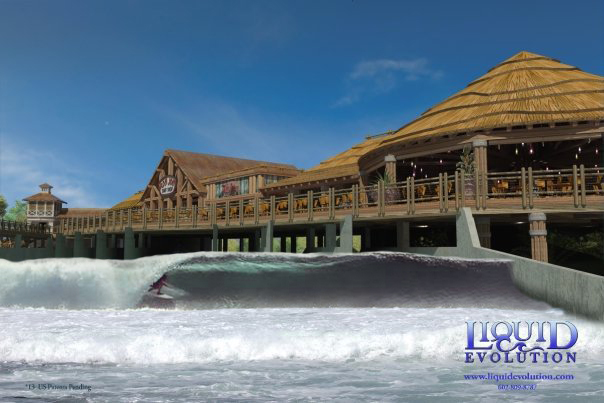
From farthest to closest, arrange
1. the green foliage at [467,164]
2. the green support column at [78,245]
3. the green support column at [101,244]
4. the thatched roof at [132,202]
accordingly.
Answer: the thatched roof at [132,202] < the green support column at [78,245] < the green support column at [101,244] < the green foliage at [467,164]

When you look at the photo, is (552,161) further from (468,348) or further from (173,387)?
(173,387)

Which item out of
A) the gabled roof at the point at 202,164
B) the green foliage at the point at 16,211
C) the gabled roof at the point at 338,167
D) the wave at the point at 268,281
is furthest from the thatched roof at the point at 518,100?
the green foliage at the point at 16,211

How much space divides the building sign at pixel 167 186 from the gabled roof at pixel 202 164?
189 cm

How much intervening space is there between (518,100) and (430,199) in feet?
19.9

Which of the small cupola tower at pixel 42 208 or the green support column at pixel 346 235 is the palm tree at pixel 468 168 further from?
the small cupola tower at pixel 42 208

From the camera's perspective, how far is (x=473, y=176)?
55.7ft

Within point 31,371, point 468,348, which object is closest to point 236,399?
point 31,371

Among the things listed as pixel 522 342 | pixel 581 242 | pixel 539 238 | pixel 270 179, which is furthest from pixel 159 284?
pixel 270 179

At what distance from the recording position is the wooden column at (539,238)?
15.6m

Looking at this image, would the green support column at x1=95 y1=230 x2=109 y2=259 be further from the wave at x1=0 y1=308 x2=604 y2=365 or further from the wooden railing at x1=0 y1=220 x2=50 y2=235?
the wave at x1=0 y1=308 x2=604 y2=365

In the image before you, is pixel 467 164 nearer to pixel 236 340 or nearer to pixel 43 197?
pixel 236 340

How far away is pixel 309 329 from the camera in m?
9.02

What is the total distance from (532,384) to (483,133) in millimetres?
14154

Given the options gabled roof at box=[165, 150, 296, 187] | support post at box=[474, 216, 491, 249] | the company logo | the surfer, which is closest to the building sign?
gabled roof at box=[165, 150, 296, 187]
